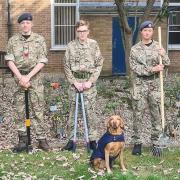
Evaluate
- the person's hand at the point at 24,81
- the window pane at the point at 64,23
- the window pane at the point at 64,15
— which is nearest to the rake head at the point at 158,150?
the person's hand at the point at 24,81

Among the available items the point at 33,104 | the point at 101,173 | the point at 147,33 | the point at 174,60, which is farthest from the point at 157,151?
the point at 174,60

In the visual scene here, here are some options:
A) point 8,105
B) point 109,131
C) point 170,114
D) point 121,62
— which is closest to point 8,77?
point 121,62

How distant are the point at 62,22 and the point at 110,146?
13.8 metres

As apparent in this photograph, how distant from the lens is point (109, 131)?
714 cm

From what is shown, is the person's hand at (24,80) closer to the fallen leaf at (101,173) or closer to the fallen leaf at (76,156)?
the fallen leaf at (76,156)

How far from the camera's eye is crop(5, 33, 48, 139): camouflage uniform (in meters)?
8.03

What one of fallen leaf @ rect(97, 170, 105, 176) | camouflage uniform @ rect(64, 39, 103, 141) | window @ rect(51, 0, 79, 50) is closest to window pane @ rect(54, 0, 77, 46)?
window @ rect(51, 0, 79, 50)

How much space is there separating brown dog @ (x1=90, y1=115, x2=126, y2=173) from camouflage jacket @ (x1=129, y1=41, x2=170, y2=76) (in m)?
1.16

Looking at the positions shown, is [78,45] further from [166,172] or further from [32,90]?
[166,172]

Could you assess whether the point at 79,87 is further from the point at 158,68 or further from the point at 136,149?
the point at 136,149

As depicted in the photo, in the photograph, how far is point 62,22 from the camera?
20.3m

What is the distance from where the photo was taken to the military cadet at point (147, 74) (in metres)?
7.91

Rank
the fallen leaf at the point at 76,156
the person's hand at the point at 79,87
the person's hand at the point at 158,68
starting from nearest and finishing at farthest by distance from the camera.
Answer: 1. the person's hand at the point at 158,68
2. the fallen leaf at the point at 76,156
3. the person's hand at the point at 79,87

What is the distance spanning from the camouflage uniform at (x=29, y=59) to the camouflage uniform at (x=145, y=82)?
1.43m
